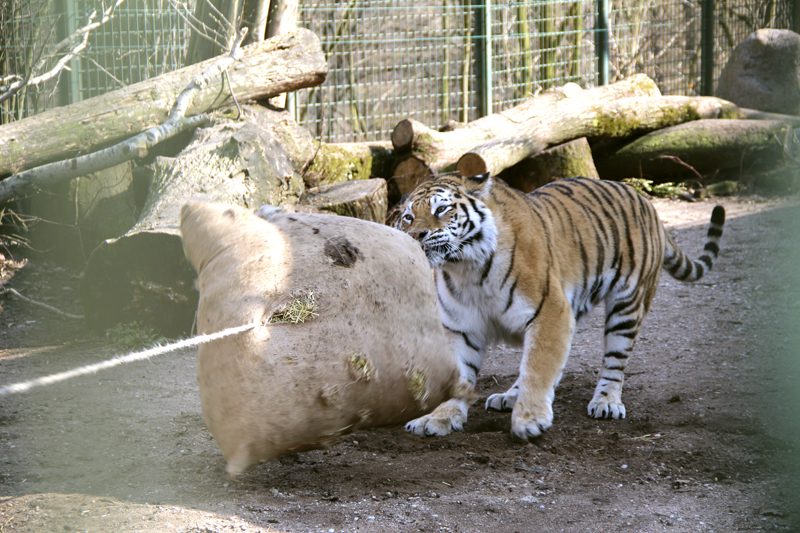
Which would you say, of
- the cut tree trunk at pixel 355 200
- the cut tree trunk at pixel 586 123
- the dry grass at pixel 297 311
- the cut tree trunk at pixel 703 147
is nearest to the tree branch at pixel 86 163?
the cut tree trunk at pixel 355 200

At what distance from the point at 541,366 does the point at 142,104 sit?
3253mm

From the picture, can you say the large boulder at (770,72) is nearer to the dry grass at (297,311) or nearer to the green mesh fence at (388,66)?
the green mesh fence at (388,66)

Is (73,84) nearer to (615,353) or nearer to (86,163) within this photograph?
(86,163)

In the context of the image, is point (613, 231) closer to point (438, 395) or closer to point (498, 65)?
point (438, 395)

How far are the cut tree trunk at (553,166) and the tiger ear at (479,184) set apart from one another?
3.64 meters

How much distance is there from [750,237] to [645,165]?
1.59 meters

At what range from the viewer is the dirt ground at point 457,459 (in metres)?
2.81

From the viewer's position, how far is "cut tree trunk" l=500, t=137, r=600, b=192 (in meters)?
7.41

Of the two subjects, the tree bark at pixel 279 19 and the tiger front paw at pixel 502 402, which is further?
the tree bark at pixel 279 19

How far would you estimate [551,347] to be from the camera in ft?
11.8

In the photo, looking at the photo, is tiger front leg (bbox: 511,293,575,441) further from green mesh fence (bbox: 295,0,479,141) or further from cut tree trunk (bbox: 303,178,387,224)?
green mesh fence (bbox: 295,0,479,141)

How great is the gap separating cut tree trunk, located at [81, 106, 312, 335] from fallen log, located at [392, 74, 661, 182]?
1553 millimetres

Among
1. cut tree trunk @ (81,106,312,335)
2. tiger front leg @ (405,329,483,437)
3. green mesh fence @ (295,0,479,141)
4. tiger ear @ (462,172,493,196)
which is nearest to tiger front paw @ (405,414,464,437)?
tiger front leg @ (405,329,483,437)

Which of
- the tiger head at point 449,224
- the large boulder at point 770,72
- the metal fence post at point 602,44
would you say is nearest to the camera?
the tiger head at point 449,224
